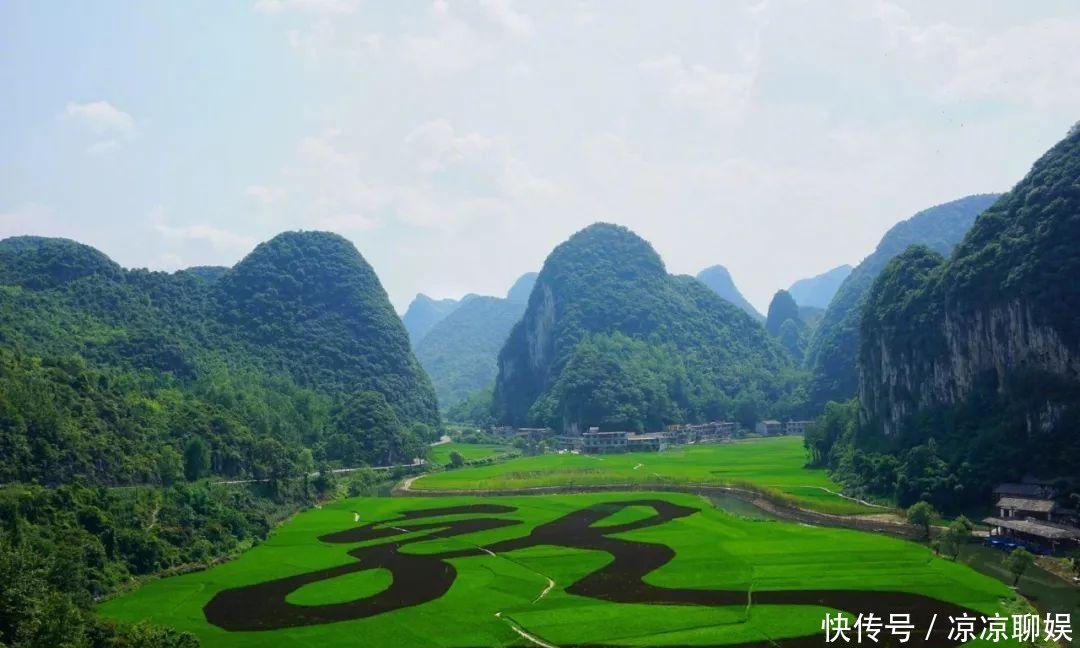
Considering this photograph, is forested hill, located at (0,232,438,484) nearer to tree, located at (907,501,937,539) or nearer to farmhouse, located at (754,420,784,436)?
tree, located at (907,501,937,539)

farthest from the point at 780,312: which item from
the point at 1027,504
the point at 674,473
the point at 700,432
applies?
the point at 1027,504

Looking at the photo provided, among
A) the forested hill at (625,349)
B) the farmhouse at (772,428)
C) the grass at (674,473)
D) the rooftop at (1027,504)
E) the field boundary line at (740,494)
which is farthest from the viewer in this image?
the farmhouse at (772,428)

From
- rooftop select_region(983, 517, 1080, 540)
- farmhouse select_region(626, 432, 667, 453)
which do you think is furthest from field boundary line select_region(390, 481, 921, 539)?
farmhouse select_region(626, 432, 667, 453)

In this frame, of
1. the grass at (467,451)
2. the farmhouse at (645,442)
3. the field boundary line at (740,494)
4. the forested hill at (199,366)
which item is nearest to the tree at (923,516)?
the field boundary line at (740,494)

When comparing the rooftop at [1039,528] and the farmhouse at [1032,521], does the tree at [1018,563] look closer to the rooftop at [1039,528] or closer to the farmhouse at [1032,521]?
the rooftop at [1039,528]

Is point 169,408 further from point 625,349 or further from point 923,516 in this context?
point 625,349

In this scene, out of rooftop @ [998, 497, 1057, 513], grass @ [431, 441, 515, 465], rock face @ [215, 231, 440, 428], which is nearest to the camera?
rooftop @ [998, 497, 1057, 513]

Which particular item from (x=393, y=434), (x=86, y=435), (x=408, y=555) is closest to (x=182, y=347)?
(x=393, y=434)
